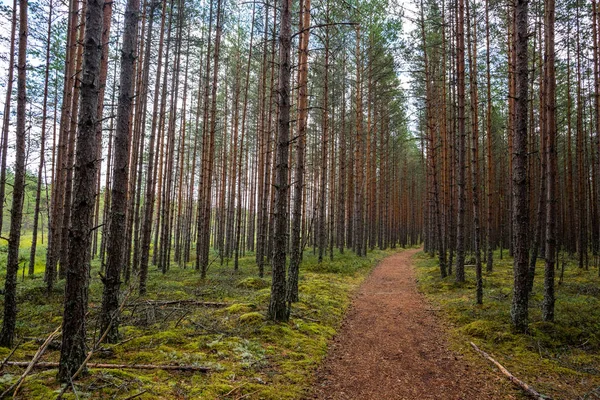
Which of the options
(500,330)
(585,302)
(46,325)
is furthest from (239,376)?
(585,302)

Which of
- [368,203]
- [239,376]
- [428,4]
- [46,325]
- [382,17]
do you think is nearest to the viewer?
[239,376]

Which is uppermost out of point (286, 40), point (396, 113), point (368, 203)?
point (396, 113)

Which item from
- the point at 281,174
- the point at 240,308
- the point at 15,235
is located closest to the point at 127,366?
the point at 15,235

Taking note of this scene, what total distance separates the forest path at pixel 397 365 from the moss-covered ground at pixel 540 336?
54 cm

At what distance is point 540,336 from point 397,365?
343 centimetres

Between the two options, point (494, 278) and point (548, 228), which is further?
point (494, 278)

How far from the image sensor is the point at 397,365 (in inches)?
213

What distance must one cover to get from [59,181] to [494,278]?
1776 cm

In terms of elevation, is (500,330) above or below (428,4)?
below

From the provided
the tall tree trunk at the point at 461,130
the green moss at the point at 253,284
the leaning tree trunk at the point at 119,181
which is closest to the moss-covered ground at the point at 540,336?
the tall tree trunk at the point at 461,130

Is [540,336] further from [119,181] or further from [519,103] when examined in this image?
[119,181]

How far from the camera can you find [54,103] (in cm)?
1496

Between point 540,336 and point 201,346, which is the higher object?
point 201,346

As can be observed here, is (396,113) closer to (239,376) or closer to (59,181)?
(59,181)
